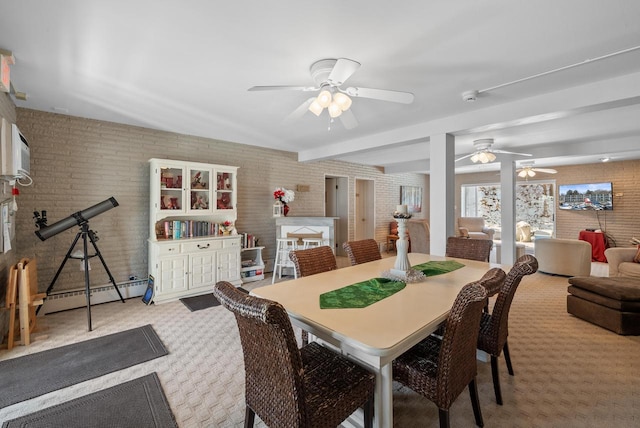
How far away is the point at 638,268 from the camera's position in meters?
3.95

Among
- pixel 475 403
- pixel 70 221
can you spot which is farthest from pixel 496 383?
pixel 70 221

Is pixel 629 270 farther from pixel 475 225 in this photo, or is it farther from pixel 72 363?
pixel 72 363

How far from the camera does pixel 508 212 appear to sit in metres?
5.65

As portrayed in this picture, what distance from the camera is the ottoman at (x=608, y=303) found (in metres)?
2.86

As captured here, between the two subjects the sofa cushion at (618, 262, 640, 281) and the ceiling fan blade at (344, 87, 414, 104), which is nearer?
the ceiling fan blade at (344, 87, 414, 104)

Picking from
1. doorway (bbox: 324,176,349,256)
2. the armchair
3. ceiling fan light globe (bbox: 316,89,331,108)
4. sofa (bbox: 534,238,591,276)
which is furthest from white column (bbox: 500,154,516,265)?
ceiling fan light globe (bbox: 316,89,331,108)

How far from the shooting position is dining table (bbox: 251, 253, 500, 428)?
124 cm

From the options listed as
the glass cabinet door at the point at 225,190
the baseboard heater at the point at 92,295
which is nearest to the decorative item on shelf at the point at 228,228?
the glass cabinet door at the point at 225,190

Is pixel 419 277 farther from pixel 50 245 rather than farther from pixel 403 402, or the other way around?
pixel 50 245

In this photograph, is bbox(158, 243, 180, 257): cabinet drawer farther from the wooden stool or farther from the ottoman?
the ottoman

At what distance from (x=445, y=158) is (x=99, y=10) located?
3.48m

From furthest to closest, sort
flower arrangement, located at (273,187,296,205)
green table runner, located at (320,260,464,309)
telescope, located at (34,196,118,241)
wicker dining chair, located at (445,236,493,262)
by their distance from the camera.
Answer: flower arrangement, located at (273,187,296,205) < telescope, located at (34,196,118,241) < wicker dining chair, located at (445,236,493,262) < green table runner, located at (320,260,464,309)

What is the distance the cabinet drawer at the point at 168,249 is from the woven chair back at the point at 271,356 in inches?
120

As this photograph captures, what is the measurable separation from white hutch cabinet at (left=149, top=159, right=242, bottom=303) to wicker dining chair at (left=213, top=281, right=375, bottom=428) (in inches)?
118
